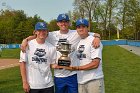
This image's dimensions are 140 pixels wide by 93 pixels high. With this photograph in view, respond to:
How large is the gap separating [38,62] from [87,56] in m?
0.78

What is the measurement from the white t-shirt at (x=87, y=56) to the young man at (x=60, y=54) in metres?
0.12

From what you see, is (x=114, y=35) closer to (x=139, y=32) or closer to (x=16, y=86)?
(x=139, y=32)

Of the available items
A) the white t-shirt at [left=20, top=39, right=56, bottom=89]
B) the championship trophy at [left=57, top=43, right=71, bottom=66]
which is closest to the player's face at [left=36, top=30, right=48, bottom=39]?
the white t-shirt at [left=20, top=39, right=56, bottom=89]

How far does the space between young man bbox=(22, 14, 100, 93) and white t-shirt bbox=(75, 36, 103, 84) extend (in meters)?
0.12

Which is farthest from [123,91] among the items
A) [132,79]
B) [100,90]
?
[100,90]

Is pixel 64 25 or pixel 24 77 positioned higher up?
pixel 64 25

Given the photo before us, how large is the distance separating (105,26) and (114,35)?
1180cm

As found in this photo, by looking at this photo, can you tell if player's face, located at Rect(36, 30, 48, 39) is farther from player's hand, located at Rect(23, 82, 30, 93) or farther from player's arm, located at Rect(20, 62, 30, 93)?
player's hand, located at Rect(23, 82, 30, 93)

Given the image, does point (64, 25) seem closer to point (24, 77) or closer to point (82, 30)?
point (82, 30)

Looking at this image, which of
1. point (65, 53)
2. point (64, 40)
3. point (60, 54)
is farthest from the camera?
point (64, 40)

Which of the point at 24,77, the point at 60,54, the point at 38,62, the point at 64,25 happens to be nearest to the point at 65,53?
the point at 60,54

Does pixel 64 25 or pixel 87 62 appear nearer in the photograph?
pixel 87 62

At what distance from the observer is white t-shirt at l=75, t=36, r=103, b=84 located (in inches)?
228

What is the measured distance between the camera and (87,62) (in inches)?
229
